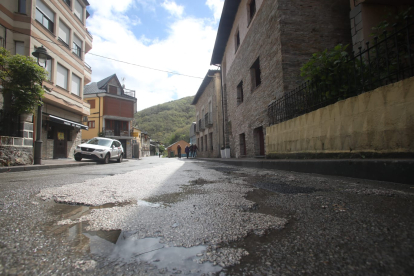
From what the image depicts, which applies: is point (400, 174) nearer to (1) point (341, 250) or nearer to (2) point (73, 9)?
(1) point (341, 250)

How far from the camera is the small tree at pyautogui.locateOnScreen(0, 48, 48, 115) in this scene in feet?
23.8

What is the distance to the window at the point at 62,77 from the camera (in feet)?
41.3

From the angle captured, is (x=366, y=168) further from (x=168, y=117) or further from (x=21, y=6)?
(x=168, y=117)

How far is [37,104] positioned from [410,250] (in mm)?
9804

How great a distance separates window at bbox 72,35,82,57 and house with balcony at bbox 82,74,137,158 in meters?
12.0

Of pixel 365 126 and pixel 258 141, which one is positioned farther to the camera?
pixel 258 141

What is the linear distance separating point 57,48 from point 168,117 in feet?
184

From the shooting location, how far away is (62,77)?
13.0m

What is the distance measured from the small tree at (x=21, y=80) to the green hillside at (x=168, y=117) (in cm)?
5673

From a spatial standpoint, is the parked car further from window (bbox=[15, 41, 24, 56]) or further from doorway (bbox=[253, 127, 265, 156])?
doorway (bbox=[253, 127, 265, 156])

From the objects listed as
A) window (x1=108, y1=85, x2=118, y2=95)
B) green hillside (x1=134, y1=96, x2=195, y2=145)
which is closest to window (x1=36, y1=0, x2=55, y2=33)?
window (x1=108, y1=85, x2=118, y2=95)

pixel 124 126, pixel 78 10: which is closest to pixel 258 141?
pixel 78 10

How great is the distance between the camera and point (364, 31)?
239 inches

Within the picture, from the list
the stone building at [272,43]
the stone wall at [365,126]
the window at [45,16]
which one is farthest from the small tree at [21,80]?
the stone wall at [365,126]
